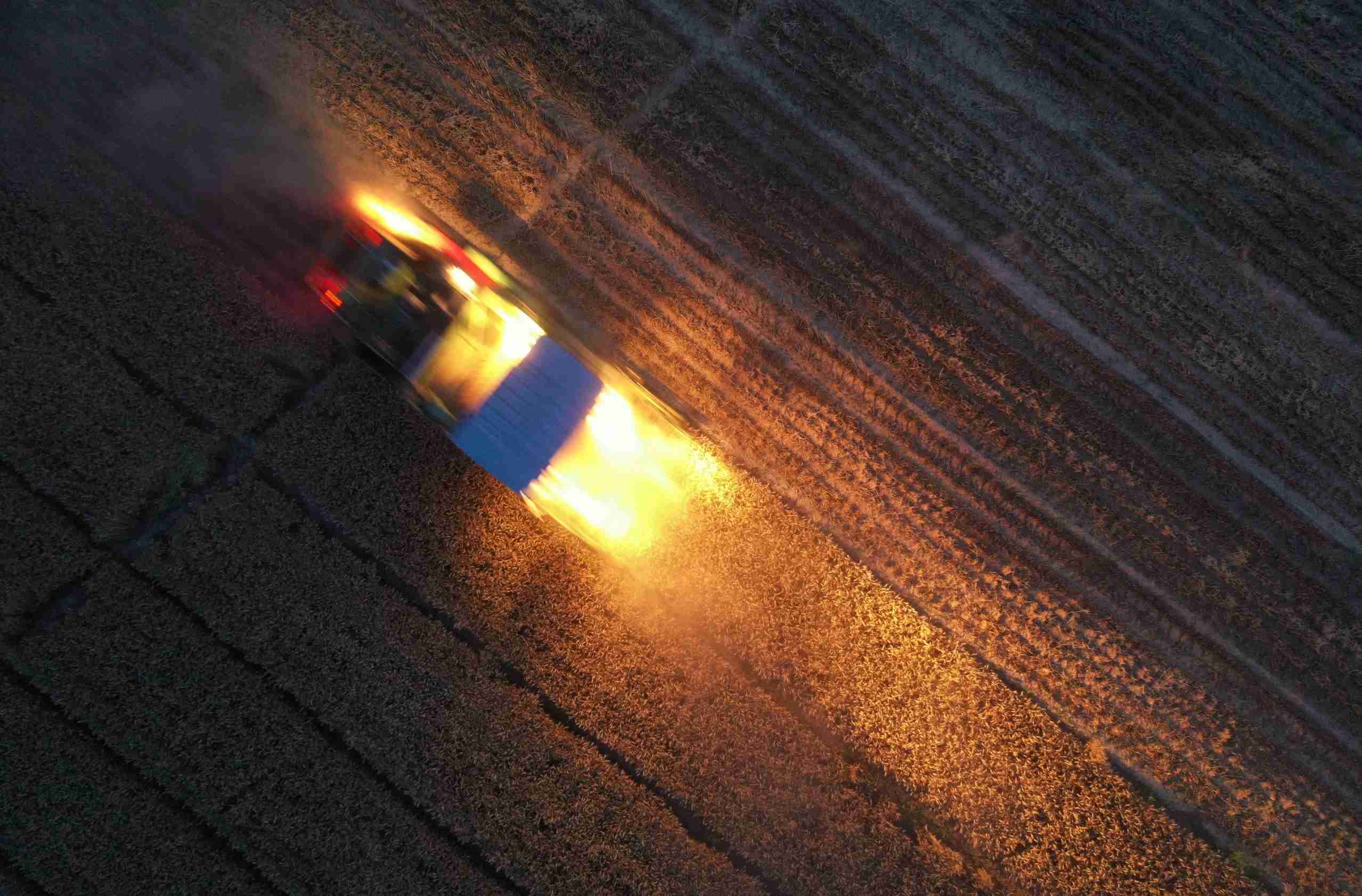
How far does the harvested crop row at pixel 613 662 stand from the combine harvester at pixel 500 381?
1.98ft

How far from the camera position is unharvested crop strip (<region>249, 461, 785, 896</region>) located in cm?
655

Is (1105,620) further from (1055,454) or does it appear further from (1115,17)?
(1115,17)

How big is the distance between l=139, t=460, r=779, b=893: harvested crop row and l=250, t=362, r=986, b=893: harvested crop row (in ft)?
0.76

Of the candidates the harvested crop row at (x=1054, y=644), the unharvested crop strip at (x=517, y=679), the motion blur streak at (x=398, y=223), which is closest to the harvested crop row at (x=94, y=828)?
the unharvested crop strip at (x=517, y=679)

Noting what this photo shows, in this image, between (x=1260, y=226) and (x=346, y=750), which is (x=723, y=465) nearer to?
(x=346, y=750)

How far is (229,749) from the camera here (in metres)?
6.52

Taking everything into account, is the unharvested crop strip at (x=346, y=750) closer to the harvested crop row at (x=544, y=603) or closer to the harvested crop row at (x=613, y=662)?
the harvested crop row at (x=613, y=662)

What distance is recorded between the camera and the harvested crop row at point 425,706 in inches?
256

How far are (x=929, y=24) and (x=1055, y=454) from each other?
15.5 feet

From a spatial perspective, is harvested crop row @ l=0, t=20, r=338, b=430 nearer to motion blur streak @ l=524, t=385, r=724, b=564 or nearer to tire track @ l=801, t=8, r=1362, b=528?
motion blur streak @ l=524, t=385, r=724, b=564

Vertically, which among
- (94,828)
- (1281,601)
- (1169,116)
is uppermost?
(1169,116)

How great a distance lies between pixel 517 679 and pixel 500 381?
9.41 ft

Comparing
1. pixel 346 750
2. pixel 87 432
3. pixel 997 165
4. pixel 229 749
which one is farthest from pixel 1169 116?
pixel 87 432

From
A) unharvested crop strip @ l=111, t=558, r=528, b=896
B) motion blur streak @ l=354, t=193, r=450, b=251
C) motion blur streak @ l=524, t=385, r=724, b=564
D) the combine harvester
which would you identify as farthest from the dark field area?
the combine harvester
